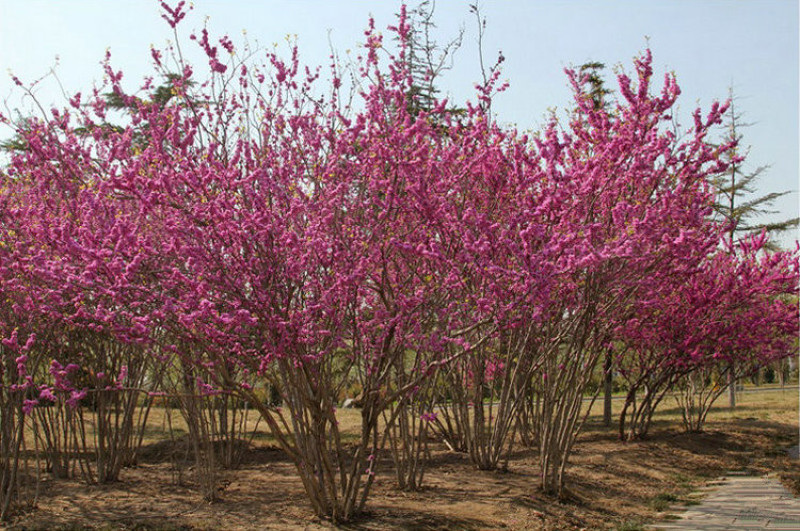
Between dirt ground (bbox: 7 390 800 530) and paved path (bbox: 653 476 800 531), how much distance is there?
0.98 feet

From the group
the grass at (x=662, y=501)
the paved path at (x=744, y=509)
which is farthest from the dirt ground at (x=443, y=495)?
the paved path at (x=744, y=509)

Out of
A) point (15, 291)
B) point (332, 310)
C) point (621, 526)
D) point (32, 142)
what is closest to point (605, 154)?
point (332, 310)

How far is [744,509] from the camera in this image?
7.47 metres

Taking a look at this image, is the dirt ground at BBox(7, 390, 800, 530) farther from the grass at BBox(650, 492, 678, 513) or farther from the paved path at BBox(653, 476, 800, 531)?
the paved path at BBox(653, 476, 800, 531)

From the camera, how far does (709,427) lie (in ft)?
49.3

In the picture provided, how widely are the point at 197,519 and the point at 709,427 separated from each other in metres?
11.6

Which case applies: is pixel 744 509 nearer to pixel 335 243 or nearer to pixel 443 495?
pixel 443 495

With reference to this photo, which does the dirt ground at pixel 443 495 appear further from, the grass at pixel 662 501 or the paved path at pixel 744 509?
the paved path at pixel 744 509

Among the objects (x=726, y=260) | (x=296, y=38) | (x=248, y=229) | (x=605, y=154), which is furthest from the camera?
(x=726, y=260)

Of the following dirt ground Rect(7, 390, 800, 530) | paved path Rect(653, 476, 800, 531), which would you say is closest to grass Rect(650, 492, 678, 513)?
dirt ground Rect(7, 390, 800, 530)

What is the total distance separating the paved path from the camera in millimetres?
6691

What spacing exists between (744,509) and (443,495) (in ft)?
10.0

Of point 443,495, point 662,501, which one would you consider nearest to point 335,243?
point 443,495

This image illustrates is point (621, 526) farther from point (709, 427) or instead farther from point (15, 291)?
point (709, 427)
